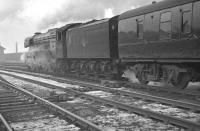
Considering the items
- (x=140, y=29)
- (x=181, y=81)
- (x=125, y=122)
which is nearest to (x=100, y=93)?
(x=181, y=81)

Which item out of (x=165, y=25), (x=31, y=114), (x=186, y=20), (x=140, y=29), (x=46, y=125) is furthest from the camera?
(x=140, y=29)

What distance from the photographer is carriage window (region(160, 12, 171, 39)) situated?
11109 mm

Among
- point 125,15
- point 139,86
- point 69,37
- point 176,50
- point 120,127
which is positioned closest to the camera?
point 120,127

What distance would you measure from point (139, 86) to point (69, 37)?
9.15 m

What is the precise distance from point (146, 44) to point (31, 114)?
618cm

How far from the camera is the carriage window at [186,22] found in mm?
10148

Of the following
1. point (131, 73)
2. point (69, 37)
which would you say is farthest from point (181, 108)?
point (69, 37)

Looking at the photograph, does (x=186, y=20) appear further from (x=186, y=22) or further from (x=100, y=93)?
(x=100, y=93)

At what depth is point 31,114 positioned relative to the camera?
799cm

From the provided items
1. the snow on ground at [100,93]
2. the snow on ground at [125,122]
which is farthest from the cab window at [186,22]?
the snow on ground at [125,122]

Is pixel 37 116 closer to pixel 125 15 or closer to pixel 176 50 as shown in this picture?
pixel 176 50

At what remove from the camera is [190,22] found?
1010 centimetres

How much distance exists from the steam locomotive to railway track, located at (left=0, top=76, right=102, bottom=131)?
491 centimetres

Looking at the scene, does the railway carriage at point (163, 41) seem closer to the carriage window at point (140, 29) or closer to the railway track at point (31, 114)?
the carriage window at point (140, 29)
